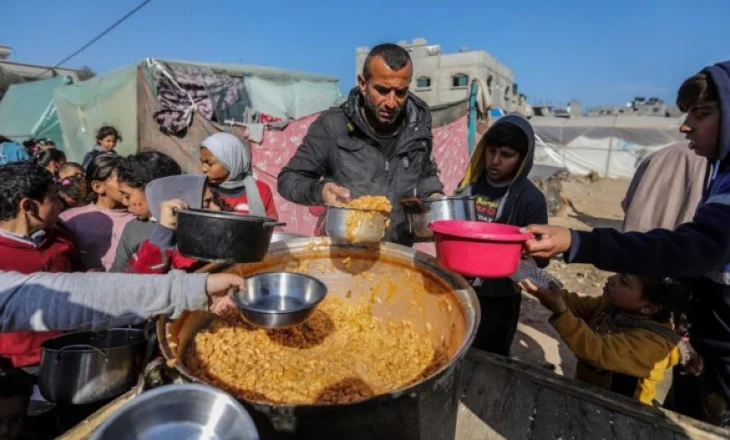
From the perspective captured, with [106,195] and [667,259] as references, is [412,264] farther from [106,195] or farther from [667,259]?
[106,195]

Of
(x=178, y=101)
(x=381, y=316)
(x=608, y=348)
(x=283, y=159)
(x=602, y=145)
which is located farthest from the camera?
(x=602, y=145)

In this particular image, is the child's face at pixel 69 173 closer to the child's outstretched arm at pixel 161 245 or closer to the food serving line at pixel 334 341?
the child's outstretched arm at pixel 161 245

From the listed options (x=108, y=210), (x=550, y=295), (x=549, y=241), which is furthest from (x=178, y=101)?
(x=549, y=241)

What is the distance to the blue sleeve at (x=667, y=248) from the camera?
149cm

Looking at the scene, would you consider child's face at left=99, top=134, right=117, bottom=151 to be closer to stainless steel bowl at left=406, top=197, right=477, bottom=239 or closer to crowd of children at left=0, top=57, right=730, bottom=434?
crowd of children at left=0, top=57, right=730, bottom=434

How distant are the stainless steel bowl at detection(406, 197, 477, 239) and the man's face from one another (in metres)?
0.75

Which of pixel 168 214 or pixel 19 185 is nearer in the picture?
pixel 168 214

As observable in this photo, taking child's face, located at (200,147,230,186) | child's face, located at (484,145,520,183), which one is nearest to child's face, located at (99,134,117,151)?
child's face, located at (200,147,230,186)

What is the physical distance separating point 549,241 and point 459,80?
26.6 meters

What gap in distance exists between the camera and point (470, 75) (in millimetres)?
24938

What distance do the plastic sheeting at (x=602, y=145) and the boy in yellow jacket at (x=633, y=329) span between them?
2232cm

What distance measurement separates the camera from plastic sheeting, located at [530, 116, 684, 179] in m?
23.0

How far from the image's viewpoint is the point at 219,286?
1.56 meters

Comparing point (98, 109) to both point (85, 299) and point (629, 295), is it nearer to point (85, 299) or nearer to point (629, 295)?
point (85, 299)
